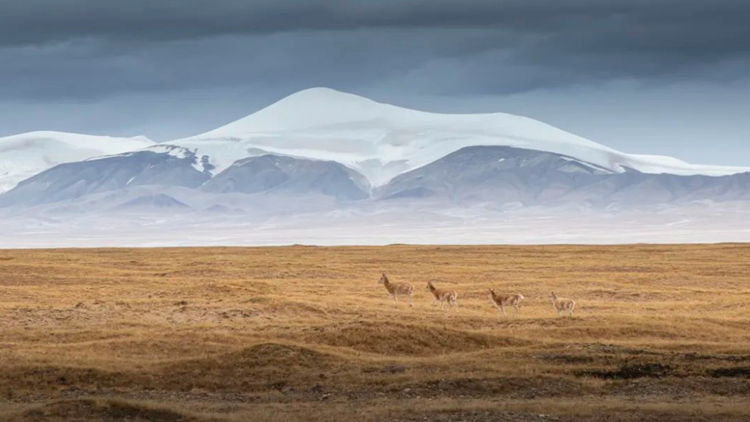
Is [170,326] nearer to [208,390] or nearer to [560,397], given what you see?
[208,390]

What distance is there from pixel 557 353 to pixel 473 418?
1125 cm

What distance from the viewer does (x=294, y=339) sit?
39531 mm

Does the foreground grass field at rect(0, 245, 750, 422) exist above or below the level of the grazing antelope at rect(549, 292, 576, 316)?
below

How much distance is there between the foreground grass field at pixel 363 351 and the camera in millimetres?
26172

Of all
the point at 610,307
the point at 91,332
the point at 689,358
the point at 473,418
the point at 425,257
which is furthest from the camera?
the point at 425,257

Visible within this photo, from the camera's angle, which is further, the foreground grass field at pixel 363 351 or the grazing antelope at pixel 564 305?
the grazing antelope at pixel 564 305

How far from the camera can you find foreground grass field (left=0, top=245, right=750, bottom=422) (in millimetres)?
26172

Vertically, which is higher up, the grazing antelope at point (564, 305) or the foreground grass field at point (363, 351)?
the grazing antelope at point (564, 305)

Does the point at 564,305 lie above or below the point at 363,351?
above

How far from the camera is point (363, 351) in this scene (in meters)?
36.8

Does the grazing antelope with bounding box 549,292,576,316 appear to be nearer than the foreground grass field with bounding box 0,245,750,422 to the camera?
No

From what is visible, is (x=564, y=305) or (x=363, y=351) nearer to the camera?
(x=363, y=351)

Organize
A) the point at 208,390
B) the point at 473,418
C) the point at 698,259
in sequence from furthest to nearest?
1. the point at 698,259
2. the point at 208,390
3. the point at 473,418

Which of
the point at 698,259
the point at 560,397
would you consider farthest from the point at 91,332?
the point at 698,259
